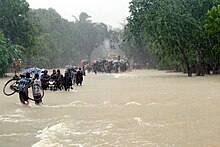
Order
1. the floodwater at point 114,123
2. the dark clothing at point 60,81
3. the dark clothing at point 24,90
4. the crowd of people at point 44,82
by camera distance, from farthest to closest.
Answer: the dark clothing at point 60,81 < the crowd of people at point 44,82 < the dark clothing at point 24,90 < the floodwater at point 114,123

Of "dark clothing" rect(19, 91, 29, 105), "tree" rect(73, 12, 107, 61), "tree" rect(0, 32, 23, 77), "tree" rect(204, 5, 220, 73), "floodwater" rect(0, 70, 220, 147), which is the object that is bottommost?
"floodwater" rect(0, 70, 220, 147)

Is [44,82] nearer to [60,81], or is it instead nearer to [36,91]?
[60,81]

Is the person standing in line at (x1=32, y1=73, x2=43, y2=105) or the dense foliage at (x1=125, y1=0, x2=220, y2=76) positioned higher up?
the dense foliage at (x1=125, y1=0, x2=220, y2=76)

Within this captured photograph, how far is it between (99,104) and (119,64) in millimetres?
41660

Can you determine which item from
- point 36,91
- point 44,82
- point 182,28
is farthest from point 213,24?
point 36,91

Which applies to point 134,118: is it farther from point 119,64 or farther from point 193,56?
point 119,64

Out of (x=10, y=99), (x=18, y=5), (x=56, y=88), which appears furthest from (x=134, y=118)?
(x=18, y=5)

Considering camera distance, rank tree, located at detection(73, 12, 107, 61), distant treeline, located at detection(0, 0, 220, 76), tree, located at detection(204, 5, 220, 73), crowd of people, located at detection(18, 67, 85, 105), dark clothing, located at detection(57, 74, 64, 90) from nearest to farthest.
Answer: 1. crowd of people, located at detection(18, 67, 85, 105)
2. dark clothing, located at detection(57, 74, 64, 90)
3. tree, located at detection(204, 5, 220, 73)
4. distant treeline, located at detection(0, 0, 220, 76)
5. tree, located at detection(73, 12, 107, 61)

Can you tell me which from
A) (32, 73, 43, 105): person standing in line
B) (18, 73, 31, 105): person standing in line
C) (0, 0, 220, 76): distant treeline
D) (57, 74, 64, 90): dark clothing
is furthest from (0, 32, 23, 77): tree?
(32, 73, 43, 105): person standing in line

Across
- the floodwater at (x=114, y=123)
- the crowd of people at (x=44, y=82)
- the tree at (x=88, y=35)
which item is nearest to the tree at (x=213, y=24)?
the crowd of people at (x=44, y=82)

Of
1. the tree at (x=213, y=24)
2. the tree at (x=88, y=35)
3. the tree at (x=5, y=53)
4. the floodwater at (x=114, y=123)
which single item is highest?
the tree at (x=88, y=35)

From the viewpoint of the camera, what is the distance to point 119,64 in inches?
2223

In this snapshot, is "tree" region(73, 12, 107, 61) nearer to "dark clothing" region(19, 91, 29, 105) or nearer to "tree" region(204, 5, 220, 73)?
"tree" region(204, 5, 220, 73)

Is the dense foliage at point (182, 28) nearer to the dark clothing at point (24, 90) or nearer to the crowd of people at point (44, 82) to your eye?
the crowd of people at point (44, 82)
